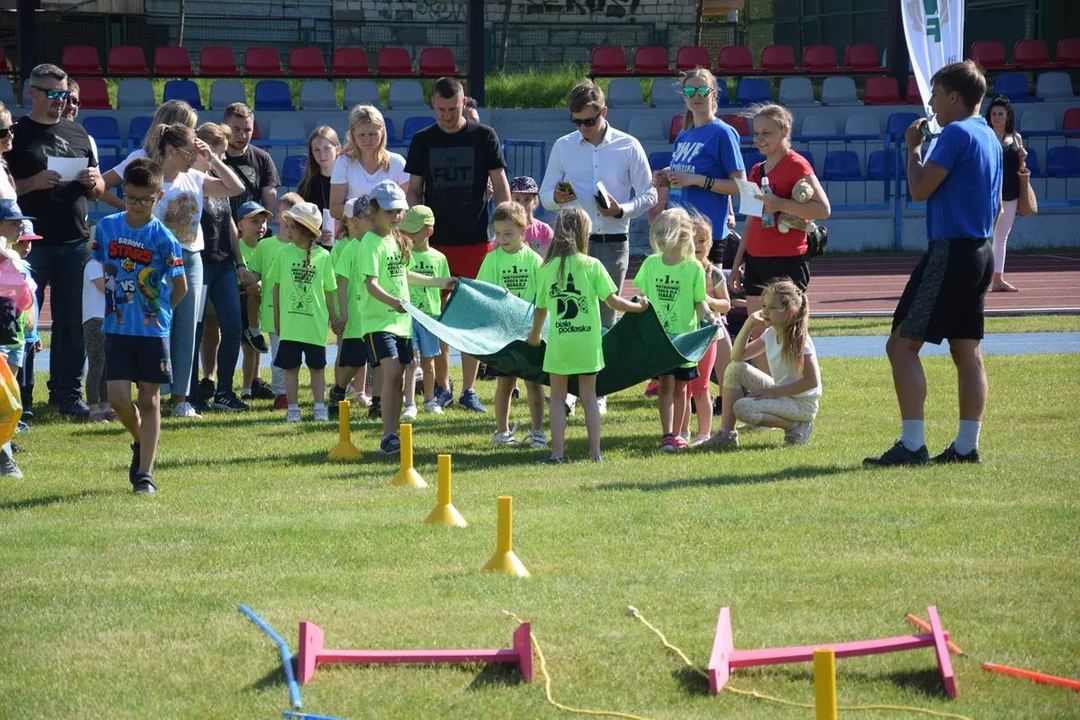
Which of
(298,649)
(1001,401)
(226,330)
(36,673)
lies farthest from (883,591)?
(226,330)

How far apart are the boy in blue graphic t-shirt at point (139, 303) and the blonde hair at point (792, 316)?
366 centimetres

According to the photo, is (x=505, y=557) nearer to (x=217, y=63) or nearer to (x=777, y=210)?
(x=777, y=210)

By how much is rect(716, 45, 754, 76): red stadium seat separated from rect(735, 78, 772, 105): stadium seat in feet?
3.29

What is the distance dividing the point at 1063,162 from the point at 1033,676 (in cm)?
2354

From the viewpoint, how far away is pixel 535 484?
782 cm

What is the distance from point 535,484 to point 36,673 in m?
3.45

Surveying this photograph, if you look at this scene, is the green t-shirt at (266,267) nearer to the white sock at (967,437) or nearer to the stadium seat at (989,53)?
the white sock at (967,437)

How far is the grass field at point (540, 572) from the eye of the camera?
4.62m

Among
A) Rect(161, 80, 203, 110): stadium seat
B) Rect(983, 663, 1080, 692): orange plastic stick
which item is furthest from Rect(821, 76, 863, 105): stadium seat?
Rect(983, 663, 1080, 692): orange plastic stick

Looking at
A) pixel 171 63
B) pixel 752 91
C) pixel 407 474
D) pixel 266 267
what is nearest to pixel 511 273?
pixel 266 267

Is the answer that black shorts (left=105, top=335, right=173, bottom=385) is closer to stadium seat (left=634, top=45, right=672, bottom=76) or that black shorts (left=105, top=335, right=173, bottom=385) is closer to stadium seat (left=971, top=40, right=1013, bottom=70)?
stadium seat (left=634, top=45, right=672, bottom=76)

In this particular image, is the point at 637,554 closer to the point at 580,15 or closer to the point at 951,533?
the point at 951,533

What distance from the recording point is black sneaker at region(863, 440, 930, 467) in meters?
8.12

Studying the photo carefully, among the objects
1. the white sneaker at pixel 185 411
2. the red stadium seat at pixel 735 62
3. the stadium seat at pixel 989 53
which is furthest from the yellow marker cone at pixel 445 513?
the stadium seat at pixel 989 53
